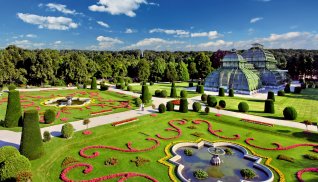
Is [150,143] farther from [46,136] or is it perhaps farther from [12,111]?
[12,111]

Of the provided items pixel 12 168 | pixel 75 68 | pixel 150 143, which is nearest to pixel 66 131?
pixel 12 168

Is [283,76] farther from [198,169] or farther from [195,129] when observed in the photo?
[198,169]

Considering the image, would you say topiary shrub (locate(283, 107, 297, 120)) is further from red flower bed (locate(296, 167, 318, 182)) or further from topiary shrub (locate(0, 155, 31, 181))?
topiary shrub (locate(0, 155, 31, 181))

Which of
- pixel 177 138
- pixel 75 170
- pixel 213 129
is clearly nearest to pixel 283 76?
pixel 213 129

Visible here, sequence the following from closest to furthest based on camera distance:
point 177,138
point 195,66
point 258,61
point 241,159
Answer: point 241,159
point 177,138
point 258,61
point 195,66

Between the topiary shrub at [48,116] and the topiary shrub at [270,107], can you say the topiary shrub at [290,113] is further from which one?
the topiary shrub at [48,116]

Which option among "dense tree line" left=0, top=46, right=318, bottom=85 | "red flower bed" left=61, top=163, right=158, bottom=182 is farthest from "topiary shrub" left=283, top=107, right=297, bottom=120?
"dense tree line" left=0, top=46, right=318, bottom=85

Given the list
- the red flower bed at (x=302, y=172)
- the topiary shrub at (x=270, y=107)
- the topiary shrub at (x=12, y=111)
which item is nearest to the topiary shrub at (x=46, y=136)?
the topiary shrub at (x=12, y=111)
